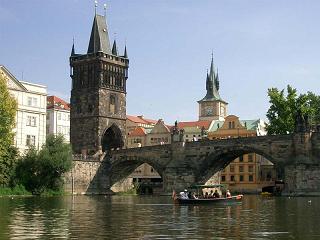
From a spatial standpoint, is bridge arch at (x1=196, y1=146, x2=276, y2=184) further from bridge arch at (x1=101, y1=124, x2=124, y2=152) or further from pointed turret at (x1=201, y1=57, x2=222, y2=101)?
pointed turret at (x1=201, y1=57, x2=222, y2=101)

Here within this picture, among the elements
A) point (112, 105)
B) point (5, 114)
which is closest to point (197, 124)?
point (112, 105)

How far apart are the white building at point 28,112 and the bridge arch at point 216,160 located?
76.9 feet

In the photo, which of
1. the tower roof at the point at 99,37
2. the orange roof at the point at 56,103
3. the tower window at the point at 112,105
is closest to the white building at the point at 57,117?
the orange roof at the point at 56,103

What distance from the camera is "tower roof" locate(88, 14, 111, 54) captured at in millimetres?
109375

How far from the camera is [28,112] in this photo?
86812mm

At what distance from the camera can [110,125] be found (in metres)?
108

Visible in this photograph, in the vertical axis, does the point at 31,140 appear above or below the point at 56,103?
below

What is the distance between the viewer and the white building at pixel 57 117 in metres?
120

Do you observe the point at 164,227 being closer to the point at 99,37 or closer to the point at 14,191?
the point at 14,191

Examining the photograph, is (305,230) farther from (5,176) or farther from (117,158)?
(117,158)

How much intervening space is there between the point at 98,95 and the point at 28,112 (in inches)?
854

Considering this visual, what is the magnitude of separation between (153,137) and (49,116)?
86.8 feet

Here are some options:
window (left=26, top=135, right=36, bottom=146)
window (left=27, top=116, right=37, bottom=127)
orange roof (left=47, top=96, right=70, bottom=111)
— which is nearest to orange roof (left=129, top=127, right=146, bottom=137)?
orange roof (left=47, top=96, right=70, bottom=111)

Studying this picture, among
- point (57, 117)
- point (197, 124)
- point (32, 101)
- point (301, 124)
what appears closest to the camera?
point (301, 124)
